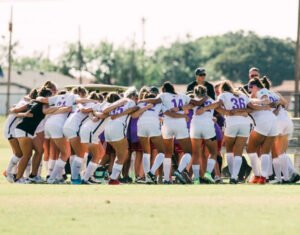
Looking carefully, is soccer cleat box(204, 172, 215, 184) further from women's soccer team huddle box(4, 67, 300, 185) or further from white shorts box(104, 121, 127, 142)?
white shorts box(104, 121, 127, 142)

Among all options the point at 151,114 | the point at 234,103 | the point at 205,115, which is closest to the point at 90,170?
the point at 151,114

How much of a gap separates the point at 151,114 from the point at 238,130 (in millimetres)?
1698

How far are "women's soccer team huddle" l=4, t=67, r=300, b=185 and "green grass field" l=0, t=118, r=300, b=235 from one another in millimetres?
2614

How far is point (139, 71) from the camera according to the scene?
17150 centimetres

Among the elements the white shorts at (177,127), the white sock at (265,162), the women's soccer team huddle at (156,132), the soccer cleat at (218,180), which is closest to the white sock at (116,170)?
the women's soccer team huddle at (156,132)

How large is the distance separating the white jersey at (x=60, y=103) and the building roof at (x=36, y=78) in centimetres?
12424

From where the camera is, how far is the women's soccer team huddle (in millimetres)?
23562

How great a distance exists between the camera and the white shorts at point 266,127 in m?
23.5

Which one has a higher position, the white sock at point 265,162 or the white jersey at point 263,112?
the white jersey at point 263,112
